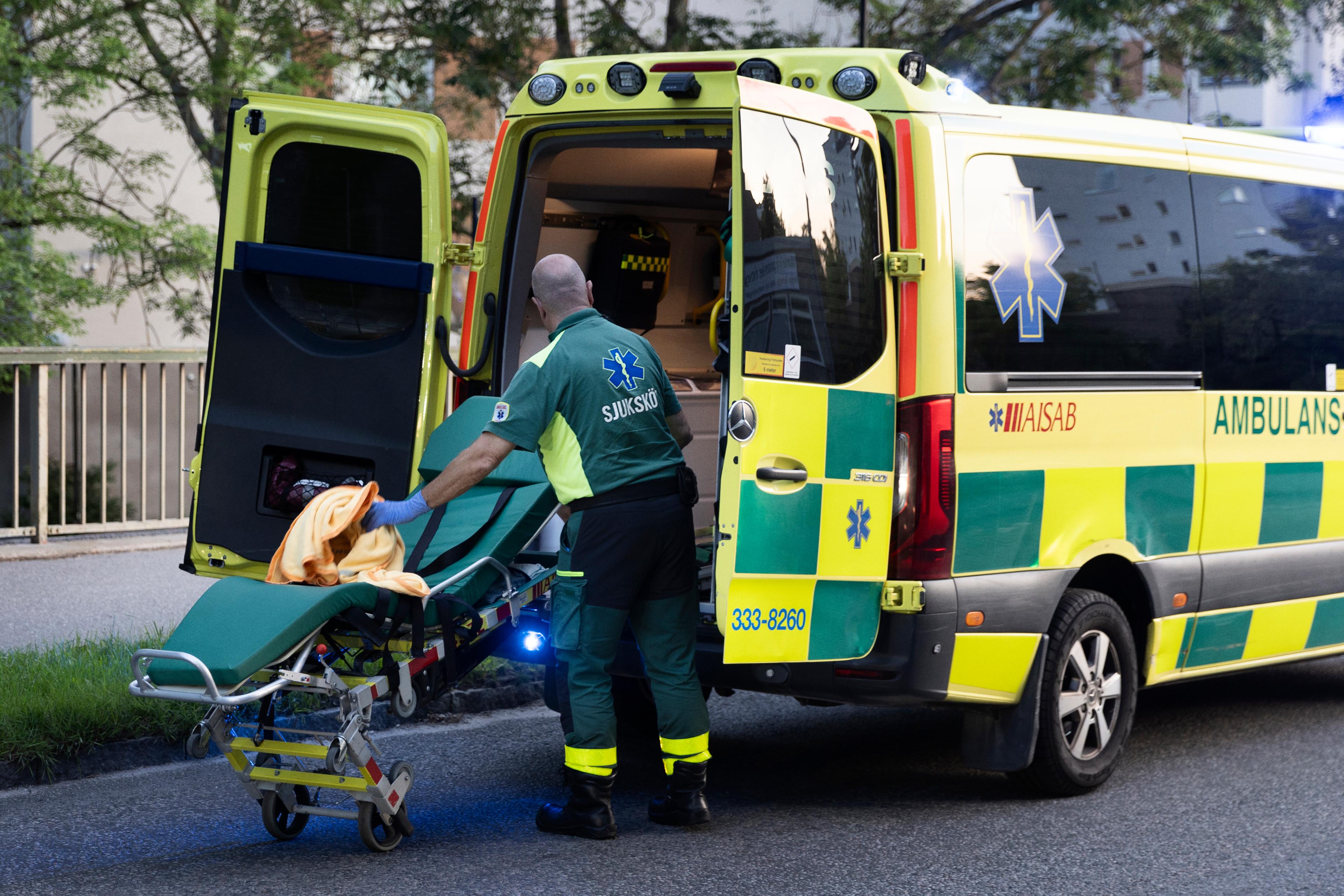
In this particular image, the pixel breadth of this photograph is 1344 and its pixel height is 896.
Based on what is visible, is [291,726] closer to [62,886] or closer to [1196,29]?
[62,886]

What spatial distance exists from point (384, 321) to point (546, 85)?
1109 millimetres

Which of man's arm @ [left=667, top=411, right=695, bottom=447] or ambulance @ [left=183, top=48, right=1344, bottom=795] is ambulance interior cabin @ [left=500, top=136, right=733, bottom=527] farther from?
man's arm @ [left=667, top=411, right=695, bottom=447]

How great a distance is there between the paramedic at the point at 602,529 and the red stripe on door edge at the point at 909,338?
29.4 inches

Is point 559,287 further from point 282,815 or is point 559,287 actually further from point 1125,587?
point 1125,587

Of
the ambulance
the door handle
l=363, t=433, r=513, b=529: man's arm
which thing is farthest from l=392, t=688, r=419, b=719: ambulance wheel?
the door handle

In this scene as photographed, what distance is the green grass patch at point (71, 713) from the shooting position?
208 inches

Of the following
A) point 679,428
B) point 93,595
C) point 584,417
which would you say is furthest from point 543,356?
point 93,595

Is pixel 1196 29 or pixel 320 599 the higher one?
pixel 1196 29

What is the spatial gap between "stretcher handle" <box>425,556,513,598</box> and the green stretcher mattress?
Result: 2 centimetres

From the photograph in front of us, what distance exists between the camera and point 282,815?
4.57 metres

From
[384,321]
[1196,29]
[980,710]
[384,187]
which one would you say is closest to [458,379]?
[384,321]

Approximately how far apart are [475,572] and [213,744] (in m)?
1.80

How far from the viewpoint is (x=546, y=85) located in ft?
17.4

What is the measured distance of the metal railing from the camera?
961cm
